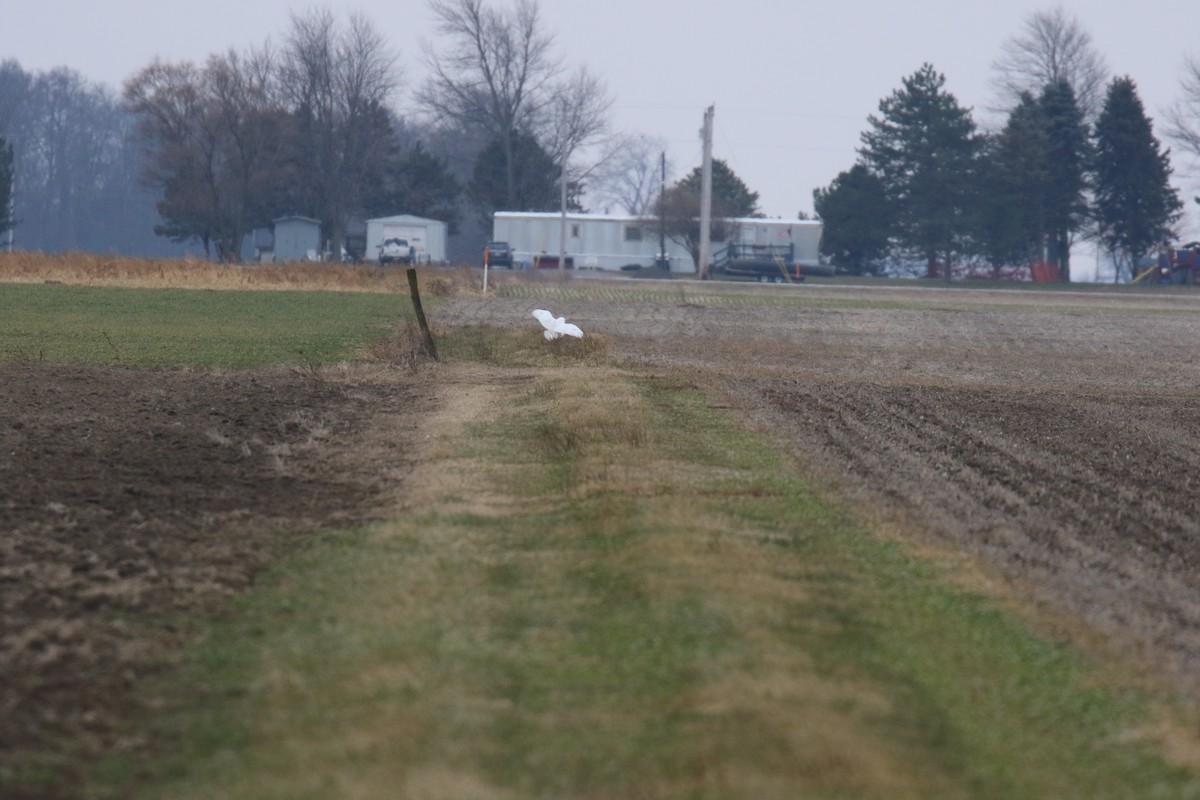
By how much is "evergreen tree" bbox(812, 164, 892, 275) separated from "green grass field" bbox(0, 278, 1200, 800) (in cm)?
6458

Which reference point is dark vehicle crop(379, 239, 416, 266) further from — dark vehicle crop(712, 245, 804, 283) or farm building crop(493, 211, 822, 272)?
dark vehicle crop(712, 245, 804, 283)

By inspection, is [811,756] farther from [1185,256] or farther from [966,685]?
[1185,256]

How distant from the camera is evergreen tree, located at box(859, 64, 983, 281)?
233ft

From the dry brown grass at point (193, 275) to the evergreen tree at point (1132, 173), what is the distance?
1711 inches

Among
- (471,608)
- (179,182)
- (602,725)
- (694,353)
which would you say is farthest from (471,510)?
(179,182)

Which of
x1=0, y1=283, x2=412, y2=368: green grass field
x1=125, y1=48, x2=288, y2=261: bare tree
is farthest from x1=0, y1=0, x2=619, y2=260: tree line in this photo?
x1=0, y1=283, x2=412, y2=368: green grass field

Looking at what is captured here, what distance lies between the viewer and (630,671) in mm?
5238

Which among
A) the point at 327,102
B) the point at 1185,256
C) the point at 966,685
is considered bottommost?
the point at 966,685

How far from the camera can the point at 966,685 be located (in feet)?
17.2

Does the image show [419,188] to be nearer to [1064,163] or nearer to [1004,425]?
[1064,163]

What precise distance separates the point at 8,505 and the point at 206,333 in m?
14.4

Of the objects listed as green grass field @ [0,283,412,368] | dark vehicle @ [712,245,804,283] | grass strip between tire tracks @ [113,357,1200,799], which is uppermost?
dark vehicle @ [712,245,804,283]

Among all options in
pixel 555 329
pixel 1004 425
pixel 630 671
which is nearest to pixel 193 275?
pixel 555 329

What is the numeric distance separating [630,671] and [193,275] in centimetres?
Answer: 3151
